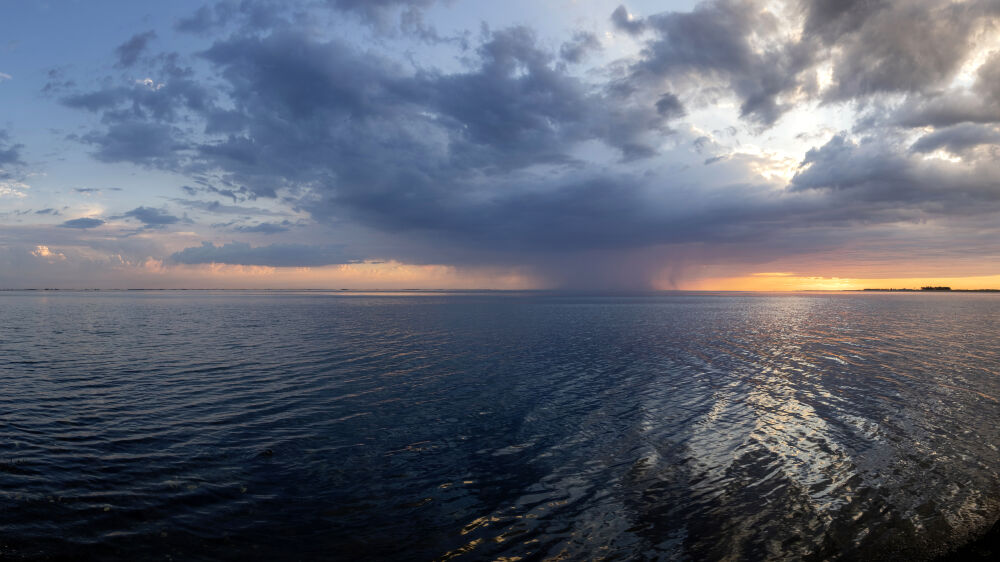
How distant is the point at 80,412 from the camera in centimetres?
2223

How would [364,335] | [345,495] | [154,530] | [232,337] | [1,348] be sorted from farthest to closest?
[364,335]
[232,337]
[1,348]
[345,495]
[154,530]

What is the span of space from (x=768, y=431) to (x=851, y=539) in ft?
30.3

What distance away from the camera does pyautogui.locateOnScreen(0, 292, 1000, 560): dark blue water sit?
11508 millimetres

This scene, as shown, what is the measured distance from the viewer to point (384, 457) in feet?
56.3

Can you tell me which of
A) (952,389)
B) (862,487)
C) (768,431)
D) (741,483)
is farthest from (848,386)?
(741,483)

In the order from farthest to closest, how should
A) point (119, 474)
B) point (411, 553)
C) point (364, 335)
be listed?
point (364, 335) → point (119, 474) → point (411, 553)

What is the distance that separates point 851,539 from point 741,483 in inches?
138

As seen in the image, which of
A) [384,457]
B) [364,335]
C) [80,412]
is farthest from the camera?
[364,335]

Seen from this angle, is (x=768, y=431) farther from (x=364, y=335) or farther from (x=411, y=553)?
(x=364, y=335)

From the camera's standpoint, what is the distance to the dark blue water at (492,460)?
11.5 metres

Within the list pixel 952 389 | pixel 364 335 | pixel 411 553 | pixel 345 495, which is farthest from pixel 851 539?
pixel 364 335

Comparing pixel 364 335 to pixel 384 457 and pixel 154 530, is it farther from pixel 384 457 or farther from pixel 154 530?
pixel 154 530

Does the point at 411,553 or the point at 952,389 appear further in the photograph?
the point at 952,389

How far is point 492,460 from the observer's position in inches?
667
